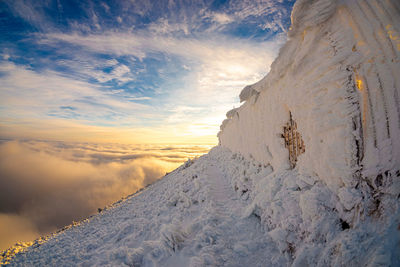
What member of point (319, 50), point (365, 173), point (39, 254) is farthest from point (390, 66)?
point (39, 254)

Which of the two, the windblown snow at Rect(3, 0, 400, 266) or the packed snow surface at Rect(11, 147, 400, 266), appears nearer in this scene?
the packed snow surface at Rect(11, 147, 400, 266)

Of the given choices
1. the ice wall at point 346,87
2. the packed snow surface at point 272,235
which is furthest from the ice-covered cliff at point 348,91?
the packed snow surface at point 272,235

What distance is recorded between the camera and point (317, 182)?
2.66 m

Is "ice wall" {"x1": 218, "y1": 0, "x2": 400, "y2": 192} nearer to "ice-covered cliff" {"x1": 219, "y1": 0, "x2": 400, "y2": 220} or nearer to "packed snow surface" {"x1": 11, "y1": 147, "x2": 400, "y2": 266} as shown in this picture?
"ice-covered cliff" {"x1": 219, "y1": 0, "x2": 400, "y2": 220}

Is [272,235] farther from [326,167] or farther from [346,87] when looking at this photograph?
[346,87]

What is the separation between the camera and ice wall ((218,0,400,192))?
1.95m

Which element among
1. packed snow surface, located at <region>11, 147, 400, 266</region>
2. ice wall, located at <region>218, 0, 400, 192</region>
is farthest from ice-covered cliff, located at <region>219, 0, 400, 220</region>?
packed snow surface, located at <region>11, 147, 400, 266</region>

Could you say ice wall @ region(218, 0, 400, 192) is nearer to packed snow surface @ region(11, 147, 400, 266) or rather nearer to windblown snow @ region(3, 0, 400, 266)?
windblown snow @ region(3, 0, 400, 266)

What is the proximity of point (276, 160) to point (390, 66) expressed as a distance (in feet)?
8.72

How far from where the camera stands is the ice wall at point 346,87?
195cm

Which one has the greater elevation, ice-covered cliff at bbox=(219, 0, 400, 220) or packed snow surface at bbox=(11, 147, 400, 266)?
ice-covered cliff at bbox=(219, 0, 400, 220)

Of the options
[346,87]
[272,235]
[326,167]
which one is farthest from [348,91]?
[272,235]

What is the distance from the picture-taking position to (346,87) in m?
2.28

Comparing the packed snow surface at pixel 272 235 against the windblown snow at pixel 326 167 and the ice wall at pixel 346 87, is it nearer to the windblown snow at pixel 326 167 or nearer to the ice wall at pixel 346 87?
the windblown snow at pixel 326 167
